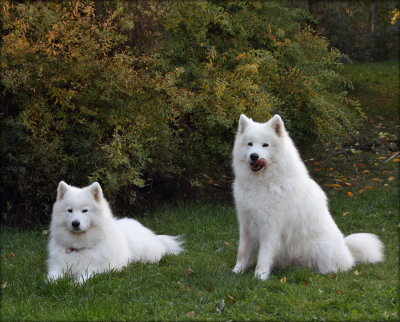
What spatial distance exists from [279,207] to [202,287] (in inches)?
47.1

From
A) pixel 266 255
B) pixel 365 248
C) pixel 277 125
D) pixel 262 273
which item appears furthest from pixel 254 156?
pixel 365 248

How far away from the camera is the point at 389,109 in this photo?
14578 millimetres

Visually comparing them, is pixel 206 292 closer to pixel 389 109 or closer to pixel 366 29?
pixel 389 109

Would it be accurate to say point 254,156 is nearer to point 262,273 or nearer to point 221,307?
point 262,273

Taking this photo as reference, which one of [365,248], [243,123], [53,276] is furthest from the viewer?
[365,248]

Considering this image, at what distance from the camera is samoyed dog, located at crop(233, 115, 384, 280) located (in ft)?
16.9

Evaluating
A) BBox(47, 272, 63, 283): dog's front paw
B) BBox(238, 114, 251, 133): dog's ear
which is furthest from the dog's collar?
BBox(238, 114, 251, 133): dog's ear

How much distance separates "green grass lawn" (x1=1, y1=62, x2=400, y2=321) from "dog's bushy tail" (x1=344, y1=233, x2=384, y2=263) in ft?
0.41

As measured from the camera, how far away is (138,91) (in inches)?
289

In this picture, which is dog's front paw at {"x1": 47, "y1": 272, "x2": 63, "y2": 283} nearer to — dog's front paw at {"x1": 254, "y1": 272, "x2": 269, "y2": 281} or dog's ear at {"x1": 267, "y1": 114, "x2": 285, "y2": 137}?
dog's front paw at {"x1": 254, "y1": 272, "x2": 269, "y2": 281}

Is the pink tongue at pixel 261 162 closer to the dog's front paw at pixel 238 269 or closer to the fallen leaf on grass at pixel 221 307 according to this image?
the dog's front paw at pixel 238 269

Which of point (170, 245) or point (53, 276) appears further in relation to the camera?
point (170, 245)

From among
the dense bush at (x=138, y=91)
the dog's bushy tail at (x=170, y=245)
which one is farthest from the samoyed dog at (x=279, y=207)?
the dense bush at (x=138, y=91)

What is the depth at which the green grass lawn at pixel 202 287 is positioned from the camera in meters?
4.07
